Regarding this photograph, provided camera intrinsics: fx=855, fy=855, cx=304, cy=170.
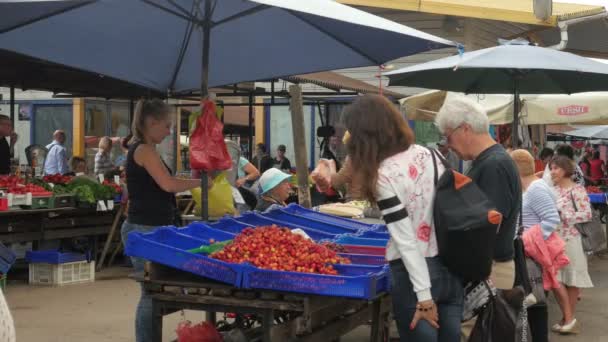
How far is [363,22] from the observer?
16.6ft

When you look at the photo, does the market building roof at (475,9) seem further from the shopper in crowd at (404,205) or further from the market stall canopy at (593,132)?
the market stall canopy at (593,132)

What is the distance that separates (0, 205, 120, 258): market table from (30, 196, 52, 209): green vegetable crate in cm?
5

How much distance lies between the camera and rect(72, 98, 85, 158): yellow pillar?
21.8m

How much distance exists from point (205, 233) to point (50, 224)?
575 centimetres

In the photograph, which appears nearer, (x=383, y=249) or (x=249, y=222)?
(x=383, y=249)

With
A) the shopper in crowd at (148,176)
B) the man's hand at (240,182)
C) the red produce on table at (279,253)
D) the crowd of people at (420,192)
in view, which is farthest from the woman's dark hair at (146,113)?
the man's hand at (240,182)

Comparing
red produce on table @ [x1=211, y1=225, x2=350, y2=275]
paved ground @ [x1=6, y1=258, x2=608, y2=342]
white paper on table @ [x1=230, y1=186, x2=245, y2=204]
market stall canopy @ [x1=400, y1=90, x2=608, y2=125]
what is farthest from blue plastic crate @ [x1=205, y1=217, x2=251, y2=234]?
market stall canopy @ [x1=400, y1=90, x2=608, y2=125]

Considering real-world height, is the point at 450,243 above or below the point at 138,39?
below

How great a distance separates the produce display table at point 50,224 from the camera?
33.4ft

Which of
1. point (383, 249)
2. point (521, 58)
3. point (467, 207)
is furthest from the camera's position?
point (521, 58)

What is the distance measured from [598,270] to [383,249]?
27.1 ft

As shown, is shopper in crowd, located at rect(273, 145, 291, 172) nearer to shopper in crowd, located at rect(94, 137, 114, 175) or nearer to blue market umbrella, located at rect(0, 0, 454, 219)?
shopper in crowd, located at rect(94, 137, 114, 175)

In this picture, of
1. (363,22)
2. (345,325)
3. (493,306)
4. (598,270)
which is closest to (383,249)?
(345,325)

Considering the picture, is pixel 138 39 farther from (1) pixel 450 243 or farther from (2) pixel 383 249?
(1) pixel 450 243
